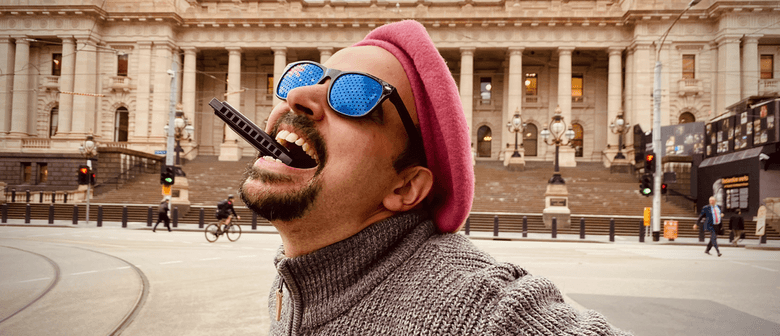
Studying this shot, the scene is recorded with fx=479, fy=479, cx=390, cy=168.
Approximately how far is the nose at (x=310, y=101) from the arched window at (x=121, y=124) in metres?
42.1

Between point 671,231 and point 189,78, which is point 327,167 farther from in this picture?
point 189,78

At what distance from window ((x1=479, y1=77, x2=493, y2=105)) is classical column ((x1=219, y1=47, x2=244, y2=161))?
21.0 metres

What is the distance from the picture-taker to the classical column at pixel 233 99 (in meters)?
37.5

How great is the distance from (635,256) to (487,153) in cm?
3261

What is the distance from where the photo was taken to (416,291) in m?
0.94

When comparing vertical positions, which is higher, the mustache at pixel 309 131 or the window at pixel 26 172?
the mustache at pixel 309 131

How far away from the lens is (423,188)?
1110 mm

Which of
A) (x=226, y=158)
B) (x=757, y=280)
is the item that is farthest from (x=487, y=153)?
(x=757, y=280)

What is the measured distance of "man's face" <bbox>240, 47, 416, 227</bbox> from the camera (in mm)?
1021

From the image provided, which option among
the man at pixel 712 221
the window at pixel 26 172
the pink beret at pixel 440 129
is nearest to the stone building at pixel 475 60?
the man at pixel 712 221

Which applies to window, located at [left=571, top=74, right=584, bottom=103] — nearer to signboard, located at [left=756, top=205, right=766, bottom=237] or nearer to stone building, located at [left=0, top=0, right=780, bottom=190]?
stone building, located at [left=0, top=0, right=780, bottom=190]

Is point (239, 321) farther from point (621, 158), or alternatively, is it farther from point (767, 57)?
point (621, 158)

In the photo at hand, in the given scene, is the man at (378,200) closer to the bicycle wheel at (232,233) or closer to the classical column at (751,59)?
the classical column at (751,59)

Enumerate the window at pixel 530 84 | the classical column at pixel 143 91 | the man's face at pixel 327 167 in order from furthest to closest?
1. the window at pixel 530 84
2. the classical column at pixel 143 91
3. the man's face at pixel 327 167
